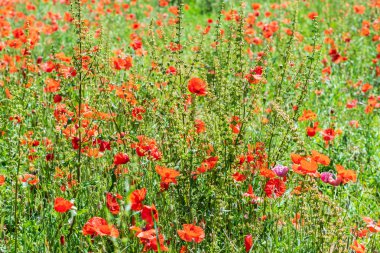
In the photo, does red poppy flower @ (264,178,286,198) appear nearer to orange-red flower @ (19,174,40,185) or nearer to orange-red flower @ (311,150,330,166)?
orange-red flower @ (311,150,330,166)

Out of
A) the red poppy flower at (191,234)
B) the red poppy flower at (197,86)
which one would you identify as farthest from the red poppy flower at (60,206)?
the red poppy flower at (197,86)

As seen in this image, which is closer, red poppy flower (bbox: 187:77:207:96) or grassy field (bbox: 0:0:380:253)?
grassy field (bbox: 0:0:380:253)

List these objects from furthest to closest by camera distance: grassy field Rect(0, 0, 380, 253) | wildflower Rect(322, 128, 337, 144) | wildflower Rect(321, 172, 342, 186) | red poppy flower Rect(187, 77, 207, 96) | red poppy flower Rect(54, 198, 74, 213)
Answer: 1. wildflower Rect(322, 128, 337, 144)
2. red poppy flower Rect(187, 77, 207, 96)
3. wildflower Rect(321, 172, 342, 186)
4. grassy field Rect(0, 0, 380, 253)
5. red poppy flower Rect(54, 198, 74, 213)

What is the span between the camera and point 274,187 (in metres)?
2.54

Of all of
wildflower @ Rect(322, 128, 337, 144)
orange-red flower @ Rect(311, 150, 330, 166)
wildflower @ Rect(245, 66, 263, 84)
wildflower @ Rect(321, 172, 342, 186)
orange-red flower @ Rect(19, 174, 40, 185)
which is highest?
wildflower @ Rect(245, 66, 263, 84)

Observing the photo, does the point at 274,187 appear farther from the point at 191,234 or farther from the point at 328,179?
the point at 191,234

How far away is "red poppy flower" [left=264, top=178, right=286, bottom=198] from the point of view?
2525 millimetres

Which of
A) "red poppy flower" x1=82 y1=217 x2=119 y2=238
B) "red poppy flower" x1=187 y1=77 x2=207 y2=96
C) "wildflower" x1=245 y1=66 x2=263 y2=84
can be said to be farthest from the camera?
"wildflower" x1=245 y1=66 x2=263 y2=84

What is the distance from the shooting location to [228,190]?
2.78 metres

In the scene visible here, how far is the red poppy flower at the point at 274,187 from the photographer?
253cm

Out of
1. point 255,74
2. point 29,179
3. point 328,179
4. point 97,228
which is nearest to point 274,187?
point 328,179

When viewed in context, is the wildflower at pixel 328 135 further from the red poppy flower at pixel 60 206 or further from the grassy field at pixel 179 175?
the red poppy flower at pixel 60 206

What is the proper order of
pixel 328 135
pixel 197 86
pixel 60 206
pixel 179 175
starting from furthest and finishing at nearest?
1. pixel 328 135
2. pixel 197 86
3. pixel 179 175
4. pixel 60 206

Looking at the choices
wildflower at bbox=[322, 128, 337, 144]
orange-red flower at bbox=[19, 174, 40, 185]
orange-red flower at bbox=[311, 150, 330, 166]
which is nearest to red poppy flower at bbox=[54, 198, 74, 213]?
orange-red flower at bbox=[19, 174, 40, 185]
